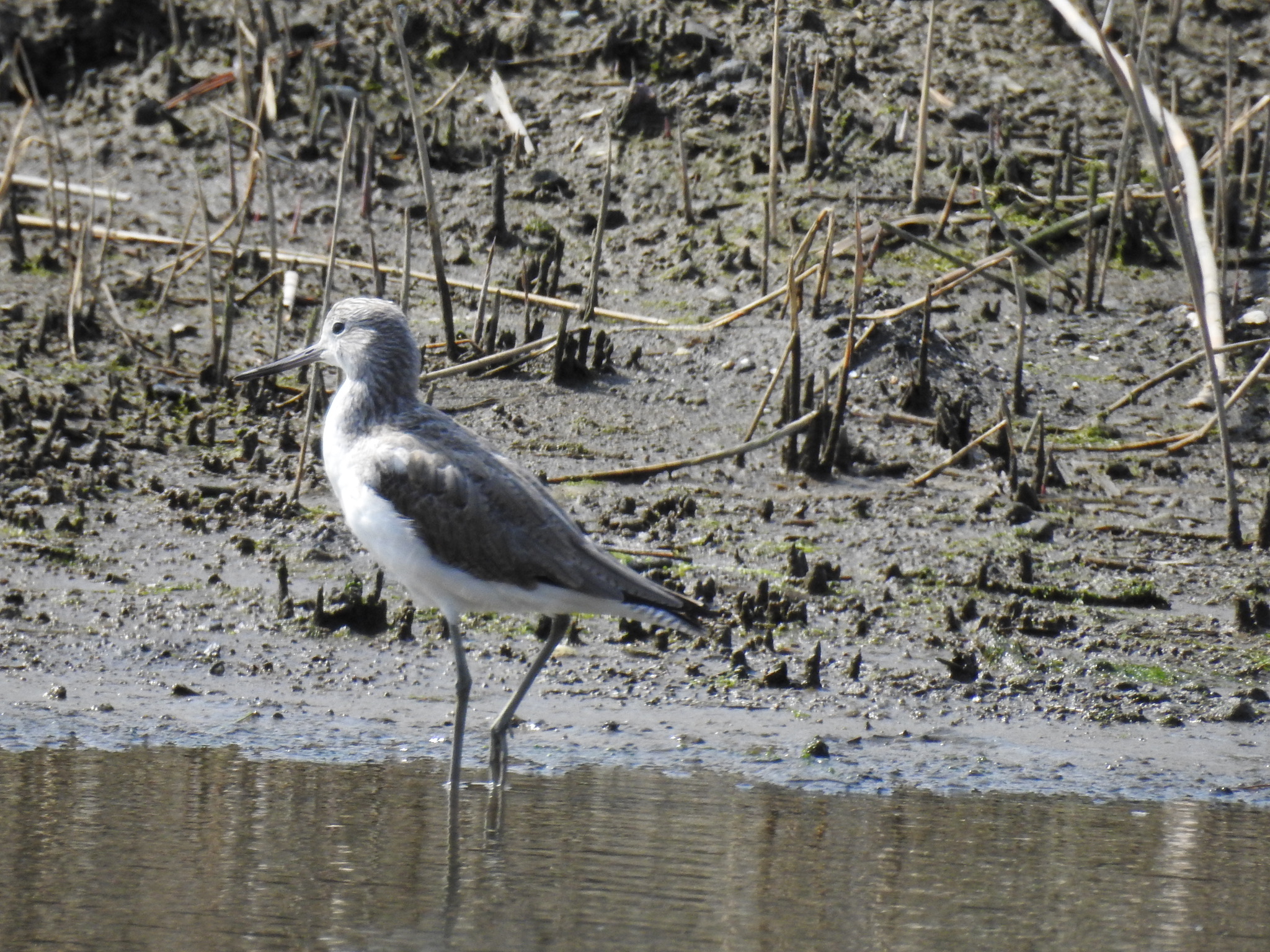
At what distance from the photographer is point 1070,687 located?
18.8 ft

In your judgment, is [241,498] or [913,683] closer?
→ [913,683]

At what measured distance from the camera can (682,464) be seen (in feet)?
22.9

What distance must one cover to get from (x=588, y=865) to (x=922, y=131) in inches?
214

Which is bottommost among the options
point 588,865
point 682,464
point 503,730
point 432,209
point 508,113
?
point 588,865

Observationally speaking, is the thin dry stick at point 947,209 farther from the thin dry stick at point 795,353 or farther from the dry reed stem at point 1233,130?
the dry reed stem at point 1233,130

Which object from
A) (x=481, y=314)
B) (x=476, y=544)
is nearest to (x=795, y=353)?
(x=481, y=314)

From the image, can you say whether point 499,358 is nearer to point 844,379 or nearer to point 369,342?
point 844,379

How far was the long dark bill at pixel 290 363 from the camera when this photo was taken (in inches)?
235

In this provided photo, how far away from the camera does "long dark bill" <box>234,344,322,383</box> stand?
19.6 feet

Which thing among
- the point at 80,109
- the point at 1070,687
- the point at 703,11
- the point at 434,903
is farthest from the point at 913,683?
the point at 80,109

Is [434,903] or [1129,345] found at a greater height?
[1129,345]

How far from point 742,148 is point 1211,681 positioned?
15.4 feet

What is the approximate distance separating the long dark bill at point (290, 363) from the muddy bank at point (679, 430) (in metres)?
0.67

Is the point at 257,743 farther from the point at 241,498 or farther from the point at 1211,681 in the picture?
the point at 1211,681
